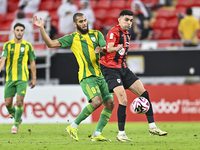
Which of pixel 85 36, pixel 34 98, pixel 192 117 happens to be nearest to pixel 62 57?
pixel 34 98

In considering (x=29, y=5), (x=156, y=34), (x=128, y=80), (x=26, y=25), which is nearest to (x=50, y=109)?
(x=26, y=25)

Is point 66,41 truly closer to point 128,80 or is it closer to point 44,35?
point 44,35

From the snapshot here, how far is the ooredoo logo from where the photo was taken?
1352 centimetres

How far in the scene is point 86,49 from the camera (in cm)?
762

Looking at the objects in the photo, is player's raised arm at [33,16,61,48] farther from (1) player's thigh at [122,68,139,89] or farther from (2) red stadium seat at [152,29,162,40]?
(2) red stadium seat at [152,29,162,40]

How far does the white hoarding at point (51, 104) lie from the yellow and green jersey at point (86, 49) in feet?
19.5

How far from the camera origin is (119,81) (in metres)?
7.30

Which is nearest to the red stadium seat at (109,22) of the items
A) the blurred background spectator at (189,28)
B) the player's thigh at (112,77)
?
the blurred background spectator at (189,28)

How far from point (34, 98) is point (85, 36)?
6494 mm

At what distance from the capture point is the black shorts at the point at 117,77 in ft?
23.9

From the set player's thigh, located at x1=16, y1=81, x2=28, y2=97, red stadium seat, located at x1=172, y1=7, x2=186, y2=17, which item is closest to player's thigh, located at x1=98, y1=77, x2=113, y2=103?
player's thigh, located at x1=16, y1=81, x2=28, y2=97

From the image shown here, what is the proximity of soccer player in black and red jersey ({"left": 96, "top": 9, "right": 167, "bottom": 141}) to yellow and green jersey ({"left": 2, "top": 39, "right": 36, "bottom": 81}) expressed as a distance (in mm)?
3137

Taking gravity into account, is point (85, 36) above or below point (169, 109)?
above

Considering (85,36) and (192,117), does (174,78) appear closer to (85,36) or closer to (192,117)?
(192,117)
